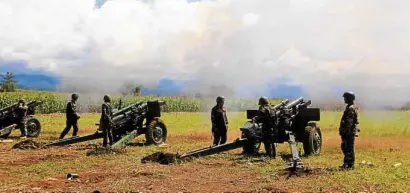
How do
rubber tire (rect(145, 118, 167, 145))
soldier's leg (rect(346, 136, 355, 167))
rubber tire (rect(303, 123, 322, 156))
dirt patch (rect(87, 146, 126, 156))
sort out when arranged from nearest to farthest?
soldier's leg (rect(346, 136, 355, 167)) → rubber tire (rect(303, 123, 322, 156)) → dirt patch (rect(87, 146, 126, 156)) → rubber tire (rect(145, 118, 167, 145))

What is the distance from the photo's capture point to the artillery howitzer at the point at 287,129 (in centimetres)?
1625

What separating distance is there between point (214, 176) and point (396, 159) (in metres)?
6.36

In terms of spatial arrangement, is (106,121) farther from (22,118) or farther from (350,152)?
(350,152)

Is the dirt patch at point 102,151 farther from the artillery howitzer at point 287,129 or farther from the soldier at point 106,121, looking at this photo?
the artillery howitzer at point 287,129

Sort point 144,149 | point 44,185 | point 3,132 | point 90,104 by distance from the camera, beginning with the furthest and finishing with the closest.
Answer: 1. point 90,104
2. point 3,132
3. point 144,149
4. point 44,185

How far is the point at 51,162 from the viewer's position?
50.8 feet

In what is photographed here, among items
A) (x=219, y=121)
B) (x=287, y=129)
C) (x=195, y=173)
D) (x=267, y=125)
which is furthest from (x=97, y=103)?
(x=195, y=173)

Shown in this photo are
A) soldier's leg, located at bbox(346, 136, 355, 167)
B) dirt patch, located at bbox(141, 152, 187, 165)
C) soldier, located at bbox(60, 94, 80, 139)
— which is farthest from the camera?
soldier, located at bbox(60, 94, 80, 139)

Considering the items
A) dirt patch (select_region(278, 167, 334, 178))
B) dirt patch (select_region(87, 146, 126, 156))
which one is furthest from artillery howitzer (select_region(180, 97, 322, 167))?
dirt patch (select_region(87, 146, 126, 156))

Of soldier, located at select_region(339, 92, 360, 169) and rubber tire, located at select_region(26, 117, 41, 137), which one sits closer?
soldier, located at select_region(339, 92, 360, 169)

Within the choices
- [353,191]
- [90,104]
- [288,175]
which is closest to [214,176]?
[288,175]

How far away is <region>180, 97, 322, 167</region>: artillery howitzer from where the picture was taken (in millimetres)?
16250

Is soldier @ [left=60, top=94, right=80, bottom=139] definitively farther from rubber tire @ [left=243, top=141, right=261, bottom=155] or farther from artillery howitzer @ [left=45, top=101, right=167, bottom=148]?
rubber tire @ [left=243, top=141, right=261, bottom=155]

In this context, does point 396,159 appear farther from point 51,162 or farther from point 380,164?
point 51,162
